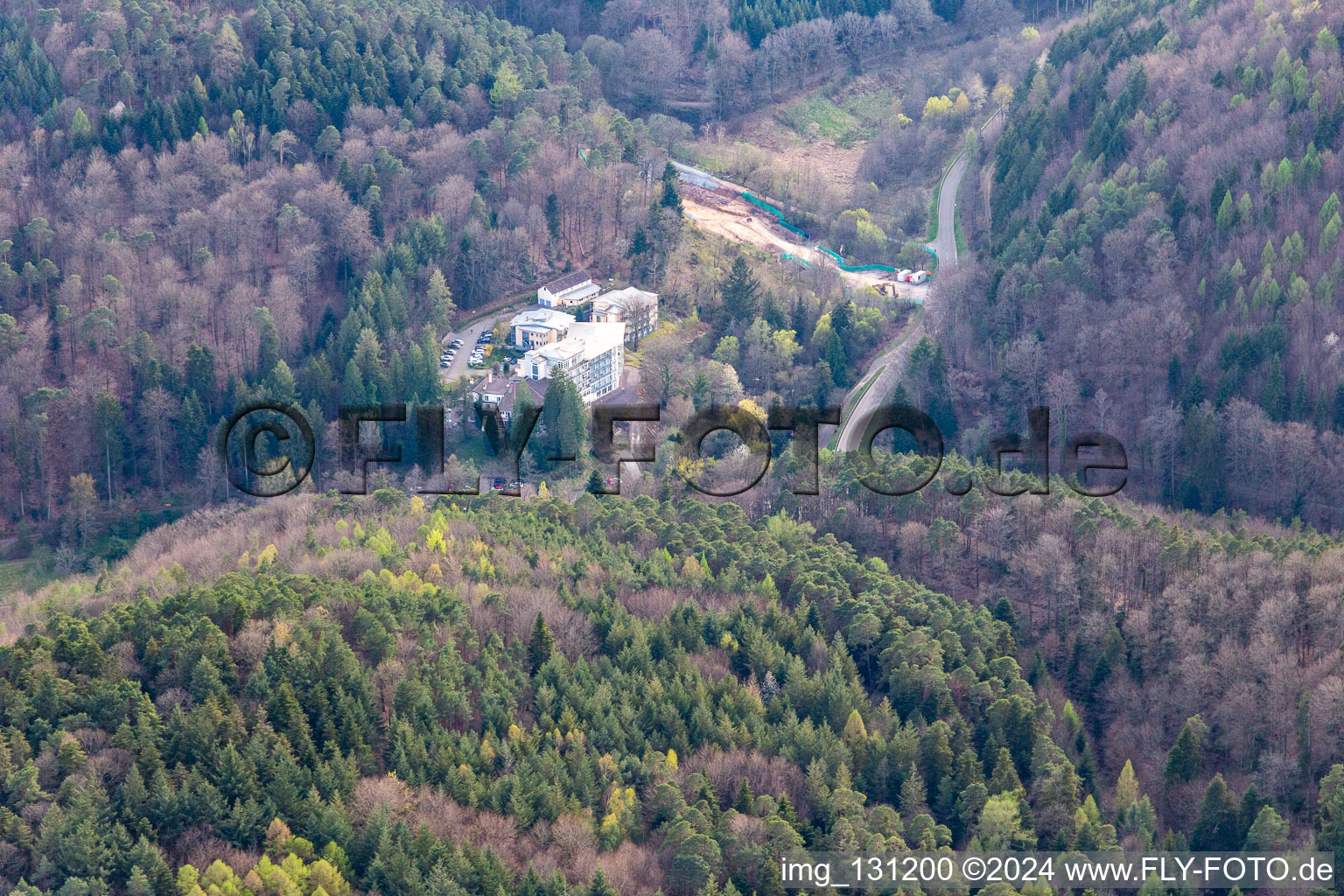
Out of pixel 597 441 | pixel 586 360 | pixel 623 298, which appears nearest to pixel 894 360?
pixel 623 298

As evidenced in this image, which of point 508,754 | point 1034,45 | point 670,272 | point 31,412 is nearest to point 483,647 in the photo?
point 508,754

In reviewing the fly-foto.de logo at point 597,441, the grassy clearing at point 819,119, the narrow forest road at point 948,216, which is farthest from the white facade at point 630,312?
the grassy clearing at point 819,119

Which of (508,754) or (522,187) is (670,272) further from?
(508,754)

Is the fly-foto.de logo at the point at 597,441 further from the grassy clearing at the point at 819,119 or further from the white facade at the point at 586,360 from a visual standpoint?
the grassy clearing at the point at 819,119

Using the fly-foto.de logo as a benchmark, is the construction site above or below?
above

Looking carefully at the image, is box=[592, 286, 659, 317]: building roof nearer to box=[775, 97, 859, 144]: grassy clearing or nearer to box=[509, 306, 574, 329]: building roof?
box=[509, 306, 574, 329]: building roof

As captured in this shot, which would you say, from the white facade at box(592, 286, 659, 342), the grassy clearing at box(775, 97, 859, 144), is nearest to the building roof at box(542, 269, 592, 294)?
the white facade at box(592, 286, 659, 342)
